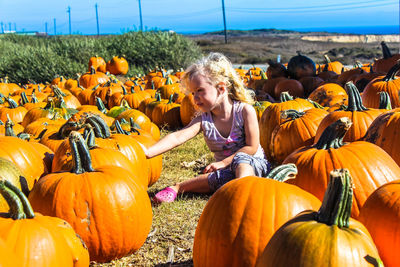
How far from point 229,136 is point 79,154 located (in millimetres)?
1813

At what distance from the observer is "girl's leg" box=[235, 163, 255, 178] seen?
3.84 metres

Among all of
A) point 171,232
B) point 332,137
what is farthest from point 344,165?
point 171,232

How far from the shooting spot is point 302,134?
15.5ft

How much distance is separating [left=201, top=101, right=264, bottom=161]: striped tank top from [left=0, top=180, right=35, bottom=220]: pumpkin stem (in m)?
2.55

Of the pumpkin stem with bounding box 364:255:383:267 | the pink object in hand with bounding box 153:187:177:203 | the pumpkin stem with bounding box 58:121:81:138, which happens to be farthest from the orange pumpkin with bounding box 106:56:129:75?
the pumpkin stem with bounding box 364:255:383:267

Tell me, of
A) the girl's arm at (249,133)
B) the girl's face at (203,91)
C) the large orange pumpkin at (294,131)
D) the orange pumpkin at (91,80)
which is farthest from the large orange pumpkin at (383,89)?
the orange pumpkin at (91,80)

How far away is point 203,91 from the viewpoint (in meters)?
4.43

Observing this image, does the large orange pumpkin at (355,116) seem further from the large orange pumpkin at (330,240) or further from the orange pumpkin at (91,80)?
the orange pumpkin at (91,80)

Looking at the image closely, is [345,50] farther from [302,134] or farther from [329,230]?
[329,230]

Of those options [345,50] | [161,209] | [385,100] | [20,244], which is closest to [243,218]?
[20,244]

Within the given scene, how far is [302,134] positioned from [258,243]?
2629 millimetres

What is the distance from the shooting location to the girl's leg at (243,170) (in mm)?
3836

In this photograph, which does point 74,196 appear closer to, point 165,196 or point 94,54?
point 165,196

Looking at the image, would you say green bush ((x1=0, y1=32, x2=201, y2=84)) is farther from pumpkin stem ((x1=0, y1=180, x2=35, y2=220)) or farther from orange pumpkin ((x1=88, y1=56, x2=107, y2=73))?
pumpkin stem ((x1=0, y1=180, x2=35, y2=220))
